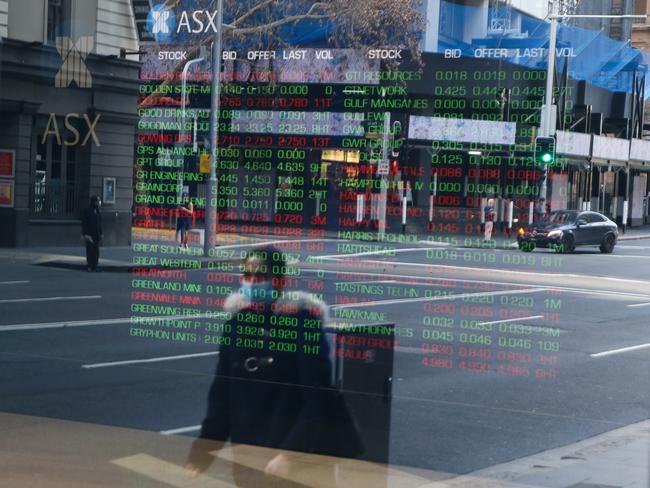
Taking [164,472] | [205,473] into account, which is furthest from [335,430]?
[164,472]

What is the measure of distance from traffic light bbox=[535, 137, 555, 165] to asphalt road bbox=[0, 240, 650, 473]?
1.27ft

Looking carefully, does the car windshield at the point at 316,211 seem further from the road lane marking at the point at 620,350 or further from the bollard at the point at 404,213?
the road lane marking at the point at 620,350

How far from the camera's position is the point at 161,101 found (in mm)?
6223

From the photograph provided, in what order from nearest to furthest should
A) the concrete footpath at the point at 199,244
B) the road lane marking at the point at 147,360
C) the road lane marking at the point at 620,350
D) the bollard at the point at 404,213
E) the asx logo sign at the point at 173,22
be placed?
the bollard at the point at 404,213
the concrete footpath at the point at 199,244
the asx logo sign at the point at 173,22
the road lane marking at the point at 147,360
the road lane marking at the point at 620,350

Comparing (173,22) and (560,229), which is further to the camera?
(173,22)

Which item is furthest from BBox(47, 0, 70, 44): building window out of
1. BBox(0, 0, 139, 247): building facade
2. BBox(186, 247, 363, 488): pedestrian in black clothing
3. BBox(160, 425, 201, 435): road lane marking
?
BBox(160, 425, 201, 435): road lane marking

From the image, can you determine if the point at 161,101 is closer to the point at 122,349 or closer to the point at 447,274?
the point at 447,274

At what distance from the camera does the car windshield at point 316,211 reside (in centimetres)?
484

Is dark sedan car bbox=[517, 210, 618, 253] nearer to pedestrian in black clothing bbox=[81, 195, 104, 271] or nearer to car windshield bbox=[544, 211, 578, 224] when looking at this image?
car windshield bbox=[544, 211, 578, 224]

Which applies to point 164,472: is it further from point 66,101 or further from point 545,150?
point 545,150

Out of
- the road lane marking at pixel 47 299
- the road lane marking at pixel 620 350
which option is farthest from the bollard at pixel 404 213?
the road lane marking at pixel 47 299

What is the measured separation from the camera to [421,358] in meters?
9.87

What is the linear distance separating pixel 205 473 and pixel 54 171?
2.15m

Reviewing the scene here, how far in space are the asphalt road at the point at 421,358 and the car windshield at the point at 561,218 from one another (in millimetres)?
212
